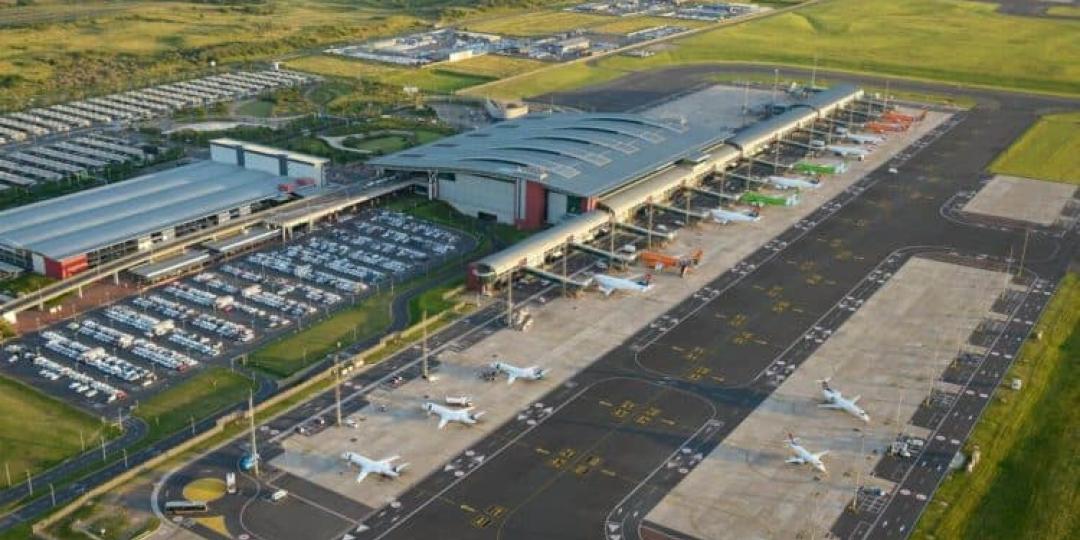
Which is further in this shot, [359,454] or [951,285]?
[951,285]

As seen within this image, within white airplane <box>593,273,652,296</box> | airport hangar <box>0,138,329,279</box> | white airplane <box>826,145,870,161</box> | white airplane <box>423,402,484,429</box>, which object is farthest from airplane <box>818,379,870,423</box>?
white airplane <box>826,145,870,161</box>

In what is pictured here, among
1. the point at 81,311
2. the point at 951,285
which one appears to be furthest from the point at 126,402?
the point at 951,285

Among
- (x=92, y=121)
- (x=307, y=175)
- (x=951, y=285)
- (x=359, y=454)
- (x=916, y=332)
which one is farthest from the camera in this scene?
(x=92, y=121)

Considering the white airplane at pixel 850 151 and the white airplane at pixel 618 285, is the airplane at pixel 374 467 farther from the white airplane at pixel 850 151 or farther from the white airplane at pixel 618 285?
the white airplane at pixel 850 151

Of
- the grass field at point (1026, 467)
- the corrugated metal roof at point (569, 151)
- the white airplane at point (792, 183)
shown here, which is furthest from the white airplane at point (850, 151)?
the grass field at point (1026, 467)

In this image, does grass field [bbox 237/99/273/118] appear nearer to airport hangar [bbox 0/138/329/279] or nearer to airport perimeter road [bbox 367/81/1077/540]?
airport hangar [bbox 0/138/329/279]

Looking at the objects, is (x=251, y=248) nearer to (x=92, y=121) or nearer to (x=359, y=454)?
(x=359, y=454)

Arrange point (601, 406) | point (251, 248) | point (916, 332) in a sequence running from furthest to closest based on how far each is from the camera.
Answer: point (251, 248) → point (916, 332) → point (601, 406)
